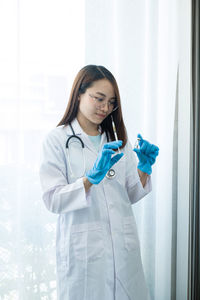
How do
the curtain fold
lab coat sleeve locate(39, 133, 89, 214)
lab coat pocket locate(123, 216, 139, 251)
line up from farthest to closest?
the curtain fold, lab coat pocket locate(123, 216, 139, 251), lab coat sleeve locate(39, 133, 89, 214)

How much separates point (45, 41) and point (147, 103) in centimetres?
64

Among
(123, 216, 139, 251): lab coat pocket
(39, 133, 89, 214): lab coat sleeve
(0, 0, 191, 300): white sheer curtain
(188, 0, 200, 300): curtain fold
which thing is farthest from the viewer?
(188, 0, 200, 300): curtain fold

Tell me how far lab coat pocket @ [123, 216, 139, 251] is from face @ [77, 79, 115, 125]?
1.49 feet

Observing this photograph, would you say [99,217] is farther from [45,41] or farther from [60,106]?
[45,41]

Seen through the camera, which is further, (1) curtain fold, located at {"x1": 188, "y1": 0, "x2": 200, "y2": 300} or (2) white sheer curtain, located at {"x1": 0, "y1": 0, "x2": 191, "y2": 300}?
(1) curtain fold, located at {"x1": 188, "y1": 0, "x2": 200, "y2": 300}

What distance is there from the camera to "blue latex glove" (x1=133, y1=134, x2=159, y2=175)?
1.15m

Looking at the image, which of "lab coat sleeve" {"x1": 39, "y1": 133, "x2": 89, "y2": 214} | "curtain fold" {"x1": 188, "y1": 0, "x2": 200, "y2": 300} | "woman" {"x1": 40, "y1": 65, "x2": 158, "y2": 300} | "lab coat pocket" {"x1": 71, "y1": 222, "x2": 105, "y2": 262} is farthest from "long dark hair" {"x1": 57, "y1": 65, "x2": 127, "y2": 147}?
"curtain fold" {"x1": 188, "y1": 0, "x2": 200, "y2": 300}

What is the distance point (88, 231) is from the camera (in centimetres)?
104

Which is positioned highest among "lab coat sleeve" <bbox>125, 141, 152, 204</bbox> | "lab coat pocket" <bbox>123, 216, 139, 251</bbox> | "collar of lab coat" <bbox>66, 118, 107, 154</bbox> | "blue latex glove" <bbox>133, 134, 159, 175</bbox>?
"collar of lab coat" <bbox>66, 118, 107, 154</bbox>

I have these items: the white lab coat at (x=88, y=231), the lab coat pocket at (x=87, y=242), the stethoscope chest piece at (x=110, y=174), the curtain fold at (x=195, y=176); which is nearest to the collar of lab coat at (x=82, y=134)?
the white lab coat at (x=88, y=231)

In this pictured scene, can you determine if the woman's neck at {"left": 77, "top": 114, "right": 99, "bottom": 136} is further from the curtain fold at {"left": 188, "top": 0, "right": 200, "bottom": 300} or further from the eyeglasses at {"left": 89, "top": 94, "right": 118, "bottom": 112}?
the curtain fold at {"left": 188, "top": 0, "right": 200, "bottom": 300}

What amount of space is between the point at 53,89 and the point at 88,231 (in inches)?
27.4

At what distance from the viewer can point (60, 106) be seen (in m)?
1.32

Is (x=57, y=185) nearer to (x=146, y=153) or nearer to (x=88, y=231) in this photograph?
(x=88, y=231)
